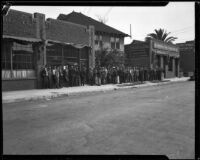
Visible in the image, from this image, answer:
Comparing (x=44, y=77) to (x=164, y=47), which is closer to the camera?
(x=44, y=77)

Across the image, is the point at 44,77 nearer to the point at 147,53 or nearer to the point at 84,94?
the point at 84,94

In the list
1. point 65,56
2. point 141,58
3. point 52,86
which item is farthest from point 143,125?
point 141,58

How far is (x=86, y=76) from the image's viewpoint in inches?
1011

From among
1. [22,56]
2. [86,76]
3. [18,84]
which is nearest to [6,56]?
[22,56]

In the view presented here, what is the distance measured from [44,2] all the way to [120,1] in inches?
28.0

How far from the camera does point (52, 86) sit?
21.9 metres

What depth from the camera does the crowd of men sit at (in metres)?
21.7

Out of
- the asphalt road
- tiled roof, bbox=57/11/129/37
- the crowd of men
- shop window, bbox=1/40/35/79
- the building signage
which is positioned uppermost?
tiled roof, bbox=57/11/129/37

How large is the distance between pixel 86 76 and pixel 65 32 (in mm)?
4401

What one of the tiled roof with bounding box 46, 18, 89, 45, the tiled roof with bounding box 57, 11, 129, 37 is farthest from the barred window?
the tiled roof with bounding box 57, 11, 129, 37

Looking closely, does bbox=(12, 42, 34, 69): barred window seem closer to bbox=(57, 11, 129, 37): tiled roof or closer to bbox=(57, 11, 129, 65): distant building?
bbox=(57, 11, 129, 65): distant building

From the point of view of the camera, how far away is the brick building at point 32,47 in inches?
771

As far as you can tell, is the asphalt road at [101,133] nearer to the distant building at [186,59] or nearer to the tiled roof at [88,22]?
the tiled roof at [88,22]
